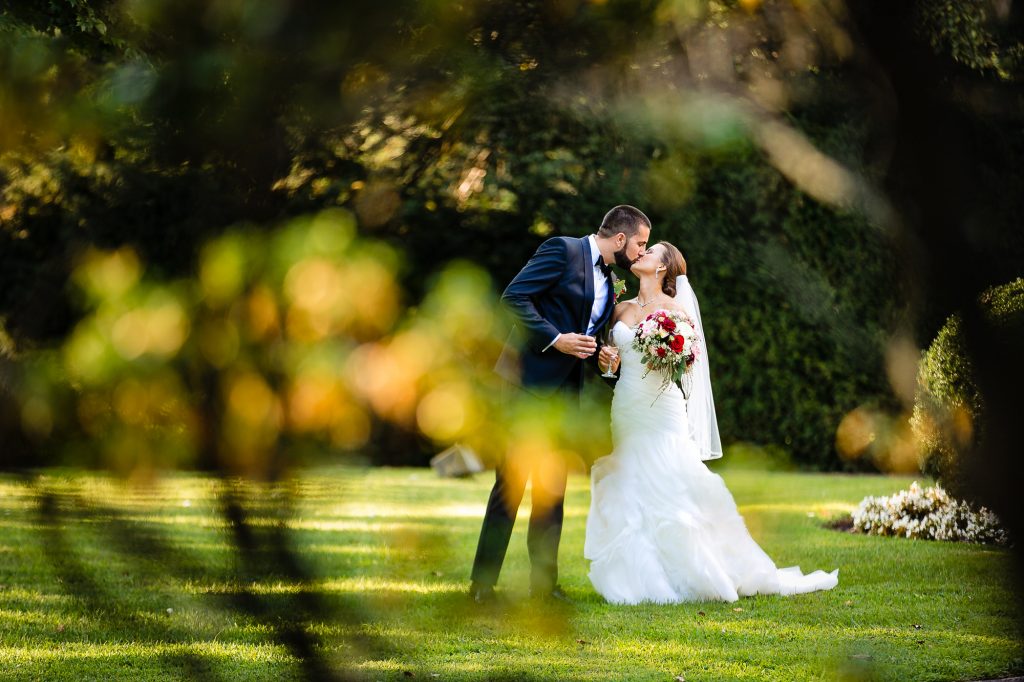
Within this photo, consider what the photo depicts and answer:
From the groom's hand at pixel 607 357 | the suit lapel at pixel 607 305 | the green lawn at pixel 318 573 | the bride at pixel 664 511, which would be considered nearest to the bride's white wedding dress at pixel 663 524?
the bride at pixel 664 511

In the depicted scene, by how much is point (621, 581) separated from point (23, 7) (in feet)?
14.4

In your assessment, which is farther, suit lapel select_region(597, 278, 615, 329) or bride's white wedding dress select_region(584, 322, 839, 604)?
bride's white wedding dress select_region(584, 322, 839, 604)

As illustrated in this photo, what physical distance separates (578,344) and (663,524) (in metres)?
1.54

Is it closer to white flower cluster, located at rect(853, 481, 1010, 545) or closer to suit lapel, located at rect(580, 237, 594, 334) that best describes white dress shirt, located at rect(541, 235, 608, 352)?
suit lapel, located at rect(580, 237, 594, 334)

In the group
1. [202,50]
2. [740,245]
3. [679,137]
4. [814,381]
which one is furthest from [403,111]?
[814,381]

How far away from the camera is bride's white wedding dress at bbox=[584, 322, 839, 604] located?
203 inches

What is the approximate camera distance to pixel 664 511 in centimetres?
534

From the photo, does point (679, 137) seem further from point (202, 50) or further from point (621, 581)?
point (621, 581)

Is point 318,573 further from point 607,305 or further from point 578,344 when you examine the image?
point 607,305

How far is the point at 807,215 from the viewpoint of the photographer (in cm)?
101

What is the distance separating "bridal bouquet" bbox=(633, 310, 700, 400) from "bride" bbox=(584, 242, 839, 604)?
0.29ft

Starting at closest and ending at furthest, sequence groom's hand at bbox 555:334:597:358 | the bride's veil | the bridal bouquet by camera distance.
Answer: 1. groom's hand at bbox 555:334:597:358
2. the bridal bouquet
3. the bride's veil

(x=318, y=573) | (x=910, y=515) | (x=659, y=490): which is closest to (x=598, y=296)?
(x=659, y=490)

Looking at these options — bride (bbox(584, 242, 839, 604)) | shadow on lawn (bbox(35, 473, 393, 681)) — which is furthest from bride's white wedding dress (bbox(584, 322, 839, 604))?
shadow on lawn (bbox(35, 473, 393, 681))
